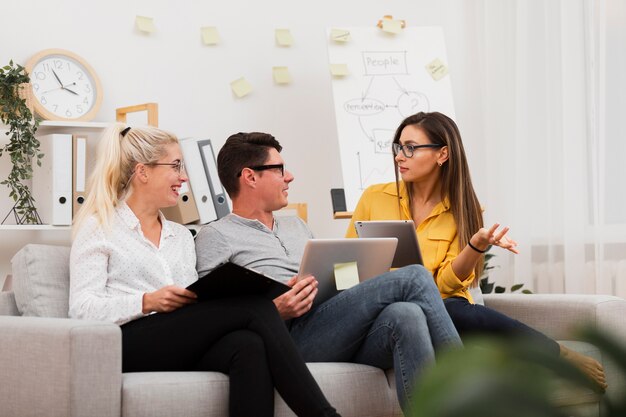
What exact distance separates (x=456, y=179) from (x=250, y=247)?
68 centimetres

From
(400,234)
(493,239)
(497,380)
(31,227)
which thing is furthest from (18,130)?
(497,380)

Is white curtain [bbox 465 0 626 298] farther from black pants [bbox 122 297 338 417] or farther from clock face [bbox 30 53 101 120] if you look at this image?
black pants [bbox 122 297 338 417]

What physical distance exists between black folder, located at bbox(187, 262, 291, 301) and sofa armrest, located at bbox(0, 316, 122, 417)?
0.23 meters

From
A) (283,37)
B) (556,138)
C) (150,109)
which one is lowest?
(556,138)

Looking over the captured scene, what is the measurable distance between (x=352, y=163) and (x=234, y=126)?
60 centimetres

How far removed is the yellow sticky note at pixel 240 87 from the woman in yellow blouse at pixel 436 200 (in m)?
1.27

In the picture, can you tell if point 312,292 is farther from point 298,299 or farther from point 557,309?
point 557,309

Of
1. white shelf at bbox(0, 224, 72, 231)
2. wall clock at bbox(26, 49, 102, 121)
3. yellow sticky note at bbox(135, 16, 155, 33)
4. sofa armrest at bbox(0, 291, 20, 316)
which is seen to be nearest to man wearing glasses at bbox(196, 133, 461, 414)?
sofa armrest at bbox(0, 291, 20, 316)

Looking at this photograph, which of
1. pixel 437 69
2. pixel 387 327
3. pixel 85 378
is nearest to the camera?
pixel 85 378

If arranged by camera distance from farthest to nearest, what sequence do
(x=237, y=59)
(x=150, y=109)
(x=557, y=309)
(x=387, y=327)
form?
(x=237, y=59) → (x=150, y=109) → (x=557, y=309) → (x=387, y=327)

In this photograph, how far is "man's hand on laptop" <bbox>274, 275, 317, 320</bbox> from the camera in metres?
2.13

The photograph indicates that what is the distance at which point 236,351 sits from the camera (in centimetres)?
191

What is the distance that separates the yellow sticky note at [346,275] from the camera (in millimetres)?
2262

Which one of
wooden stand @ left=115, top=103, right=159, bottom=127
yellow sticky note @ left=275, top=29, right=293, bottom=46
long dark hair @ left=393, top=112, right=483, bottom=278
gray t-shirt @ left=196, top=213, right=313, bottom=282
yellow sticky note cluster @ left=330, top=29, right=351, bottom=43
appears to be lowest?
gray t-shirt @ left=196, top=213, right=313, bottom=282
